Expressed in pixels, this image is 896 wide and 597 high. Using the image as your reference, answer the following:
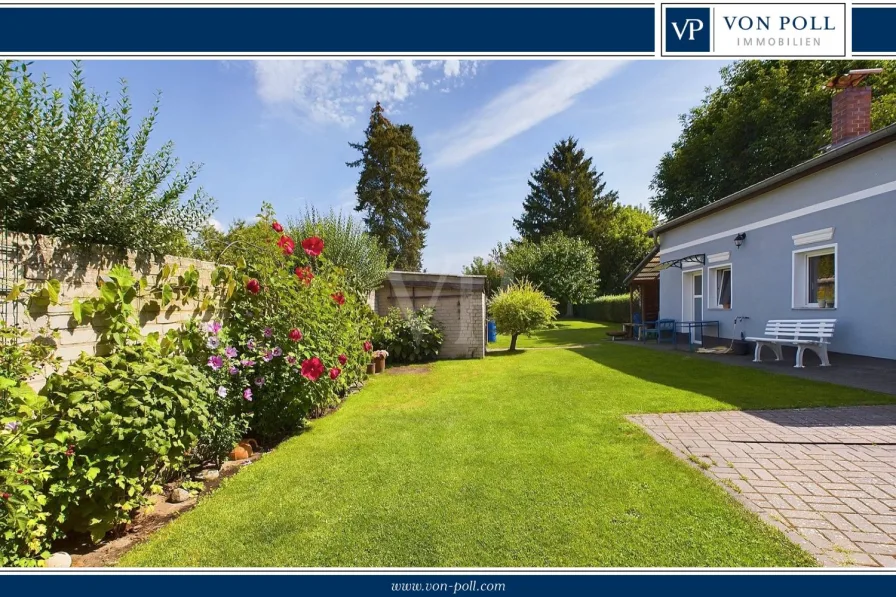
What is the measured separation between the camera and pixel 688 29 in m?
2.68

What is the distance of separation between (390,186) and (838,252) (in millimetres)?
26169

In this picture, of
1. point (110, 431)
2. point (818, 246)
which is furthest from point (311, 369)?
point (818, 246)

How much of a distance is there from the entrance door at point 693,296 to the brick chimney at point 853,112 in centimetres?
501

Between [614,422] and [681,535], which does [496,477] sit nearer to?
[681,535]

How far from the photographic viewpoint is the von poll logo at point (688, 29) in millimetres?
2641

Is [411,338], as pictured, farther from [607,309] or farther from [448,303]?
[607,309]

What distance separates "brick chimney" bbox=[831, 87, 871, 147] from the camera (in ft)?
30.8

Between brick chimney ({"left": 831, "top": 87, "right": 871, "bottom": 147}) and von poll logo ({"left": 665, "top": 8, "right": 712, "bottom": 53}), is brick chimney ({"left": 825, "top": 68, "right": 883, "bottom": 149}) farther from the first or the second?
von poll logo ({"left": 665, "top": 8, "right": 712, "bottom": 53})

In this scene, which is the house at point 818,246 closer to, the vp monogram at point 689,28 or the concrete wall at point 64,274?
the vp monogram at point 689,28

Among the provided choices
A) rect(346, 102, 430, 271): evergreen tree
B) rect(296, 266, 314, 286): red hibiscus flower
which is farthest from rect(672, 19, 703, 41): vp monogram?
rect(346, 102, 430, 271): evergreen tree

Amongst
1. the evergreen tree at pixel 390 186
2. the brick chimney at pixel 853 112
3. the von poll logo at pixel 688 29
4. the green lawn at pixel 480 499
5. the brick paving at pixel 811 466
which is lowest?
the green lawn at pixel 480 499

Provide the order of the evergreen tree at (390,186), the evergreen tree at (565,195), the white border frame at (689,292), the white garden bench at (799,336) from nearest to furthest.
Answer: the white garden bench at (799,336) < the white border frame at (689,292) < the evergreen tree at (390,186) < the evergreen tree at (565,195)

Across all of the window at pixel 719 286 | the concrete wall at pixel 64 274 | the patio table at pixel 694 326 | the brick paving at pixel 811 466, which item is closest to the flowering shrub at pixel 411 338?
the brick paving at pixel 811 466

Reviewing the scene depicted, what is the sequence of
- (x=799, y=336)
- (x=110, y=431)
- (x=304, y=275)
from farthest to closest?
(x=799, y=336) → (x=304, y=275) → (x=110, y=431)
